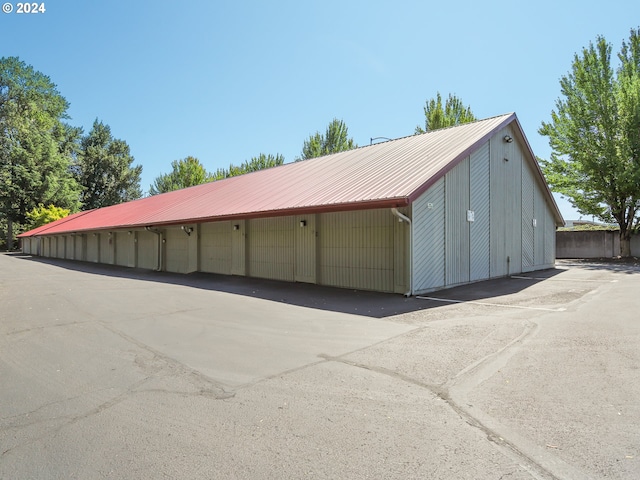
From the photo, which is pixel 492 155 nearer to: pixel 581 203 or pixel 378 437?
pixel 378 437

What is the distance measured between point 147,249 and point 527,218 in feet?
63.5

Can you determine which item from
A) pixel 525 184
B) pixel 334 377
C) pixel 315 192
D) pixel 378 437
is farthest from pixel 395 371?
pixel 525 184

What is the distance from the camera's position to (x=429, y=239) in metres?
10.8

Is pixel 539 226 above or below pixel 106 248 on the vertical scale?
above

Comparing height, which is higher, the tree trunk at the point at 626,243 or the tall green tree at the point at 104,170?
the tall green tree at the point at 104,170

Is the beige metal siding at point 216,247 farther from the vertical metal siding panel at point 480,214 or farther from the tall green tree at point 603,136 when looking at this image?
the tall green tree at point 603,136

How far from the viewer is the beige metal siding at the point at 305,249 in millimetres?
13078

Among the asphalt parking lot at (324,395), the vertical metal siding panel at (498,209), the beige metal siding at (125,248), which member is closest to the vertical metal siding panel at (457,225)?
the vertical metal siding panel at (498,209)

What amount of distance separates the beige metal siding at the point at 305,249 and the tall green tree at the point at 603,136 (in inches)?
738

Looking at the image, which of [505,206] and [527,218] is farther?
[527,218]

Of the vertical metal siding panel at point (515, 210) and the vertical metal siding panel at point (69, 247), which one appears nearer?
the vertical metal siding panel at point (515, 210)

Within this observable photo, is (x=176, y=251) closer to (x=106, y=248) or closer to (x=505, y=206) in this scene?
(x=106, y=248)

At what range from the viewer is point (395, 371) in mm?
4516

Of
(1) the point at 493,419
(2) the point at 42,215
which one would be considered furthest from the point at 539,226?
(2) the point at 42,215
